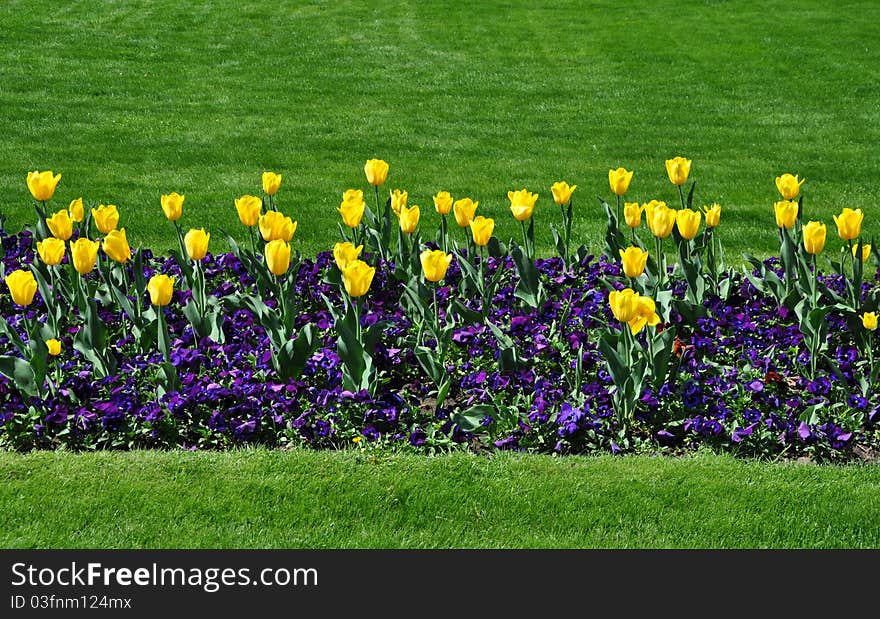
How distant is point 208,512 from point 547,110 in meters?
8.39

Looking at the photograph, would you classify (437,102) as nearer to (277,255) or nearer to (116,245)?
(116,245)

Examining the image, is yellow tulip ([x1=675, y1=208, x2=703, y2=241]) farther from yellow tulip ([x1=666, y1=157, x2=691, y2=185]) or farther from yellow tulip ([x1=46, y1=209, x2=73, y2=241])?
yellow tulip ([x1=46, y1=209, x2=73, y2=241])

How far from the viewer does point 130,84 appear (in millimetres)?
12352

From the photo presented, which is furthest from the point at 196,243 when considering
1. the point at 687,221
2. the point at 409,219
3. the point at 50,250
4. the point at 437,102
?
the point at 437,102

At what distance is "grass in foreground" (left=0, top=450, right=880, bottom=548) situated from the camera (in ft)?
12.3

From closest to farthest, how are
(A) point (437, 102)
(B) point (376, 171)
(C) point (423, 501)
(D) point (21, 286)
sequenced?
(C) point (423, 501) < (D) point (21, 286) < (B) point (376, 171) < (A) point (437, 102)

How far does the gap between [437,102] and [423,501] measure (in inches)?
332

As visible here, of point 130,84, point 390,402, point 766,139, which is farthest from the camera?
point 130,84

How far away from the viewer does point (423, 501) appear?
3947 mm

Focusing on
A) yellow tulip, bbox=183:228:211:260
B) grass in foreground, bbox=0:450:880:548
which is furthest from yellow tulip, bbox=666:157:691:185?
yellow tulip, bbox=183:228:211:260

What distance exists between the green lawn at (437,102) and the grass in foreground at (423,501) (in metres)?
3.14

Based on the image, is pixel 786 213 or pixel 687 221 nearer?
pixel 687 221

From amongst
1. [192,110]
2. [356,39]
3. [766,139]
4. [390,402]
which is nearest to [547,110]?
[766,139]

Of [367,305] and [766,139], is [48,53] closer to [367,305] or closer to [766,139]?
[766,139]
